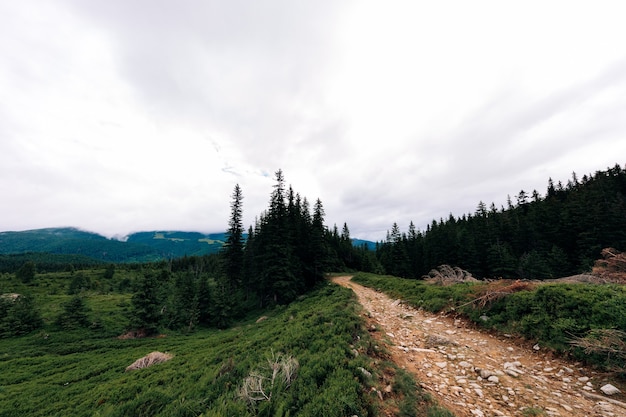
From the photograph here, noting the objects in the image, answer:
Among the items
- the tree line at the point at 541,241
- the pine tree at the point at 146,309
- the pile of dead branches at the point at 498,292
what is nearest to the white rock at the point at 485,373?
the pile of dead branches at the point at 498,292

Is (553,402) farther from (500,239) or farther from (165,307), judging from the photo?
(500,239)

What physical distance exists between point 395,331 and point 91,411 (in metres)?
15.4

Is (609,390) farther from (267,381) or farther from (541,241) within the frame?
(541,241)

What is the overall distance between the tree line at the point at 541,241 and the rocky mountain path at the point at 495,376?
1877 inches

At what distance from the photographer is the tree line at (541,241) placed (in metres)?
44.4

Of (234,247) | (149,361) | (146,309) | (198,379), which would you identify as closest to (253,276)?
(234,247)

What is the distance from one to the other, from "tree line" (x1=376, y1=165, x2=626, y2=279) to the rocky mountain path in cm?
4768

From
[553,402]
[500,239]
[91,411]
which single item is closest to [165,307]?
[91,411]

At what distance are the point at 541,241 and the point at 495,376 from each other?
69.0 meters

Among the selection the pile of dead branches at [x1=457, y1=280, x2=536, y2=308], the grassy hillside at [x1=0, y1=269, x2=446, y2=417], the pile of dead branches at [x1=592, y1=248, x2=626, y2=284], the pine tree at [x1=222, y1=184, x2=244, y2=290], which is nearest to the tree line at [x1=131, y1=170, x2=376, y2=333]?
the pine tree at [x1=222, y1=184, x2=244, y2=290]

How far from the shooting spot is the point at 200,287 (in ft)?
133

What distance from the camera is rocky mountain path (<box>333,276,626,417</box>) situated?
5.11 meters

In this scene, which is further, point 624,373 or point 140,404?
point 140,404

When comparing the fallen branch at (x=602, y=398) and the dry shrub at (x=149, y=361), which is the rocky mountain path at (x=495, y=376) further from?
the dry shrub at (x=149, y=361)
